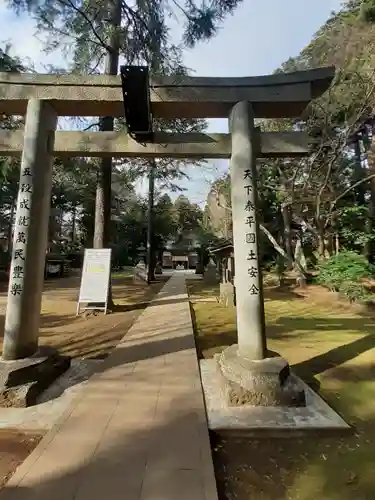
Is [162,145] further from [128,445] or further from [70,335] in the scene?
[70,335]

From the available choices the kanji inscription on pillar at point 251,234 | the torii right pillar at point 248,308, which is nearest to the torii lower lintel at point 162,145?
the torii right pillar at point 248,308

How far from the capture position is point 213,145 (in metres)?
4.15

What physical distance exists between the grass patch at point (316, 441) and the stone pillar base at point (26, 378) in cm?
207

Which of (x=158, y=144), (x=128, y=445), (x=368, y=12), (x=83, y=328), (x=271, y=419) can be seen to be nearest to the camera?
(x=128, y=445)

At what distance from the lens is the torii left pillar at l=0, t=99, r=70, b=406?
12.0 feet

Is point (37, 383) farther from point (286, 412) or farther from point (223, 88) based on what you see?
point (223, 88)

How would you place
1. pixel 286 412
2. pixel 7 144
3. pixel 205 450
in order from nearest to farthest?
pixel 205 450, pixel 286 412, pixel 7 144

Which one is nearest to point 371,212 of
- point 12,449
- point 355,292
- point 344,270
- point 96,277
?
point 344,270

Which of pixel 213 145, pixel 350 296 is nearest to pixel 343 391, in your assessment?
pixel 213 145

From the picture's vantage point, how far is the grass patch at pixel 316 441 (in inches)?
88.0

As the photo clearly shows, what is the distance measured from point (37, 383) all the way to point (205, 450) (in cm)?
212

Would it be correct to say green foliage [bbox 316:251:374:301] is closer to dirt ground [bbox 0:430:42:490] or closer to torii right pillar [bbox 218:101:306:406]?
torii right pillar [bbox 218:101:306:406]

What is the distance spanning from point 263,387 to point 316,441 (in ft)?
2.19

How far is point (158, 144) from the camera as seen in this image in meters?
4.23
